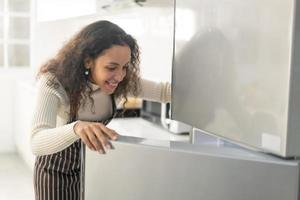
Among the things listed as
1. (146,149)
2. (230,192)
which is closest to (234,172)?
(230,192)

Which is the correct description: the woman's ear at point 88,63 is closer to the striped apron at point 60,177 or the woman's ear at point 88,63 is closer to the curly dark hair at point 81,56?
the curly dark hair at point 81,56

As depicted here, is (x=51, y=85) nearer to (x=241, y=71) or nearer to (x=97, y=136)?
(x=97, y=136)

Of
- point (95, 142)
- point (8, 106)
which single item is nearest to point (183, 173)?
point (95, 142)

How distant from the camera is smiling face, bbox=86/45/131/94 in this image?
0.96 meters

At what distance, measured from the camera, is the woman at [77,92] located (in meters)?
0.92

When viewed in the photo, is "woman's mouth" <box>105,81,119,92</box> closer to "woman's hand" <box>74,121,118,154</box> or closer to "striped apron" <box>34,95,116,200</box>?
"striped apron" <box>34,95,116,200</box>

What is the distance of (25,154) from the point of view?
3.16 metres

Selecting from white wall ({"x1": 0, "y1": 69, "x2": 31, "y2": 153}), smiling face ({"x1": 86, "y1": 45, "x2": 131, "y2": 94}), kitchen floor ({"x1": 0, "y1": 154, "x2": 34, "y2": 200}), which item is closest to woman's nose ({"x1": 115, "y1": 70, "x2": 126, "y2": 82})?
smiling face ({"x1": 86, "y1": 45, "x2": 131, "y2": 94})

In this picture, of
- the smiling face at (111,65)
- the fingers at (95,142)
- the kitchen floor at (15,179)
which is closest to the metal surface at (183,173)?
the fingers at (95,142)

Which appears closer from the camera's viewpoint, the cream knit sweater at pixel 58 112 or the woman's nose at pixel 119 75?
the cream knit sweater at pixel 58 112

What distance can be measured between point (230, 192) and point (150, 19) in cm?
175

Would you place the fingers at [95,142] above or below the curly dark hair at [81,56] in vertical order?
below

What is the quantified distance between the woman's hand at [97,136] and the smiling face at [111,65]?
27cm

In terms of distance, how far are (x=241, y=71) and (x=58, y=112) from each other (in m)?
0.55
